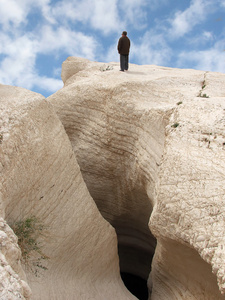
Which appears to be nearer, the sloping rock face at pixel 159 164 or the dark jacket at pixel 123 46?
the sloping rock face at pixel 159 164

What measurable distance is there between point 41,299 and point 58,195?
173cm

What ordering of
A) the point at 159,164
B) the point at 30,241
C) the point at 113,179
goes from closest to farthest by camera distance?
the point at 30,241, the point at 159,164, the point at 113,179

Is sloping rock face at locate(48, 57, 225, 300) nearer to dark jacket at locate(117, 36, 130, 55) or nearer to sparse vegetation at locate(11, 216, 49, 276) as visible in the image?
dark jacket at locate(117, 36, 130, 55)

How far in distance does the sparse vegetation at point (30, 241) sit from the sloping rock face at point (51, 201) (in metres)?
0.10

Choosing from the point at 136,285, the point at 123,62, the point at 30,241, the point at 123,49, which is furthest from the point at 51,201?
the point at 136,285

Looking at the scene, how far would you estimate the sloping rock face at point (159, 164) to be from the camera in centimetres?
395

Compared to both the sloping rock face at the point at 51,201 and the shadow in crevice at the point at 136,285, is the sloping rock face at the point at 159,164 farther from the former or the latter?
the sloping rock face at the point at 51,201

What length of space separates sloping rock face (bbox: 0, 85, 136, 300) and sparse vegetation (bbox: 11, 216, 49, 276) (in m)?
0.10

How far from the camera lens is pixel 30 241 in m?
4.34

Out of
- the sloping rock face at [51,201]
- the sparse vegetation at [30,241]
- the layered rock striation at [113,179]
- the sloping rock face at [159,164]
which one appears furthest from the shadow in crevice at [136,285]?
the sparse vegetation at [30,241]

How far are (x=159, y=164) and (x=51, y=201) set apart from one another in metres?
2.04

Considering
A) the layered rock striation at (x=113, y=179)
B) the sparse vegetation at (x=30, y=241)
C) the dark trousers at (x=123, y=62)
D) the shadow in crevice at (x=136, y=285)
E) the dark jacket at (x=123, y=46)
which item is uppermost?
the dark jacket at (x=123, y=46)

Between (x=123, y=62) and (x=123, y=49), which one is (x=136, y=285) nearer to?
(x=123, y=62)

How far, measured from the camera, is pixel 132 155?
673 cm
